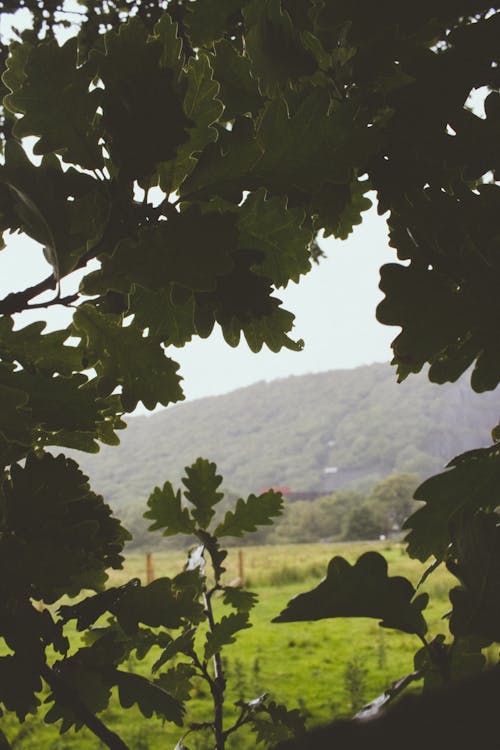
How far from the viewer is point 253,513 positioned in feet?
4.50

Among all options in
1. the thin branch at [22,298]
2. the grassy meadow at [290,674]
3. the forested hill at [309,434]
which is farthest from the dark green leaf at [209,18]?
the forested hill at [309,434]

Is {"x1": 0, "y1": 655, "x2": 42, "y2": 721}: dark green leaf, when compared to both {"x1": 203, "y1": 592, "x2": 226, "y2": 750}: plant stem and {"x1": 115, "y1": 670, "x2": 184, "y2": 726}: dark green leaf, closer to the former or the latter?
{"x1": 115, "y1": 670, "x2": 184, "y2": 726}: dark green leaf

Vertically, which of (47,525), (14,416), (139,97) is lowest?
(47,525)

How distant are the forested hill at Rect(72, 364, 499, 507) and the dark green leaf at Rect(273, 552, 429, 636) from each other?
5376 cm

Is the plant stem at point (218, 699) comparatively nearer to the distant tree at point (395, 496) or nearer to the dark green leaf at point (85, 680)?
the dark green leaf at point (85, 680)

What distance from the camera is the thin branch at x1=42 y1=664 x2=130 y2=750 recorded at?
64 centimetres

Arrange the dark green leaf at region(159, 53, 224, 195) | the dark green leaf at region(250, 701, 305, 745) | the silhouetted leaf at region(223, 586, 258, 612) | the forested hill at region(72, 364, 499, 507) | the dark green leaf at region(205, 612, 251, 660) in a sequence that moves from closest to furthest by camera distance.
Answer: the dark green leaf at region(159, 53, 224, 195), the dark green leaf at region(250, 701, 305, 745), the dark green leaf at region(205, 612, 251, 660), the silhouetted leaf at region(223, 586, 258, 612), the forested hill at region(72, 364, 499, 507)

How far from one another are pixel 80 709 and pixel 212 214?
591 mm

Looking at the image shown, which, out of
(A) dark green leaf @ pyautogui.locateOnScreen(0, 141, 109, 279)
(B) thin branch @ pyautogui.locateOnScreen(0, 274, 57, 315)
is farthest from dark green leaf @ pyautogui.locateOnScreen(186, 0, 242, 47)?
(B) thin branch @ pyautogui.locateOnScreen(0, 274, 57, 315)

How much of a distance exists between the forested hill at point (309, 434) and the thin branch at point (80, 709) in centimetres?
5349

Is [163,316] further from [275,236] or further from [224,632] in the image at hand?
[224,632]

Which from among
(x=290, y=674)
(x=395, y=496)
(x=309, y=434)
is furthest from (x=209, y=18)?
(x=309, y=434)

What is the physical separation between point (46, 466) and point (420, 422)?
221 ft

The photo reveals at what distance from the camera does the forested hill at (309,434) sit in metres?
59.8
